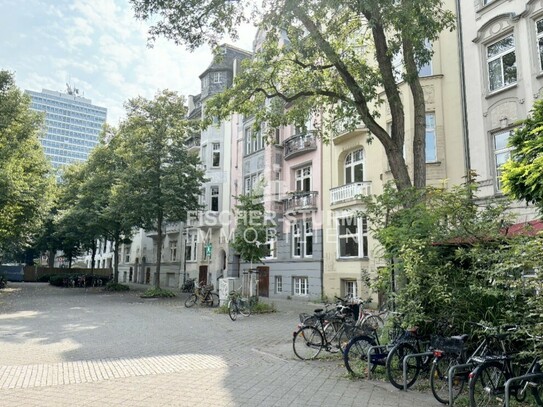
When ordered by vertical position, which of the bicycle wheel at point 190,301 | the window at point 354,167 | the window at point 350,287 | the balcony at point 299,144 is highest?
the balcony at point 299,144

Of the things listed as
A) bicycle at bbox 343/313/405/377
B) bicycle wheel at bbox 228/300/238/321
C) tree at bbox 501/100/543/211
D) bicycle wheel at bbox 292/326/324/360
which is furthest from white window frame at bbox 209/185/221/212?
tree at bbox 501/100/543/211

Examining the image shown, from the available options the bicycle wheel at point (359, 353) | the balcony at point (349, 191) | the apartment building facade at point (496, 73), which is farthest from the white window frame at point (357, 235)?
the bicycle wheel at point (359, 353)

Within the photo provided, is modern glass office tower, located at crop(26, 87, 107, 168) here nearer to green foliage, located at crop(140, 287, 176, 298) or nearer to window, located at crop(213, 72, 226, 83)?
window, located at crop(213, 72, 226, 83)

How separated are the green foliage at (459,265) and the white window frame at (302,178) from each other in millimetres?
16693

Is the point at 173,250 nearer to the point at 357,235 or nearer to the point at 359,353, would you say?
the point at 357,235

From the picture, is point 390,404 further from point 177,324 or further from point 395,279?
point 177,324

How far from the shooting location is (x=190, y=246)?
36.2 m

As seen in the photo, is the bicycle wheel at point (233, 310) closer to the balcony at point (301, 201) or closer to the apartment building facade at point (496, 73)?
the balcony at point (301, 201)

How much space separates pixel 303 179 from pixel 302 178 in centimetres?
9

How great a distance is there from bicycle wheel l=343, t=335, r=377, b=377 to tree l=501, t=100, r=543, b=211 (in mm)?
3766

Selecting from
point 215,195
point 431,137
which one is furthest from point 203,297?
point 215,195

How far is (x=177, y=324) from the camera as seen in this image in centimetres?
1416

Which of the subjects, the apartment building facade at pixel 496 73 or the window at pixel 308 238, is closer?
the apartment building facade at pixel 496 73

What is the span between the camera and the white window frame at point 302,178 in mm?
25219
